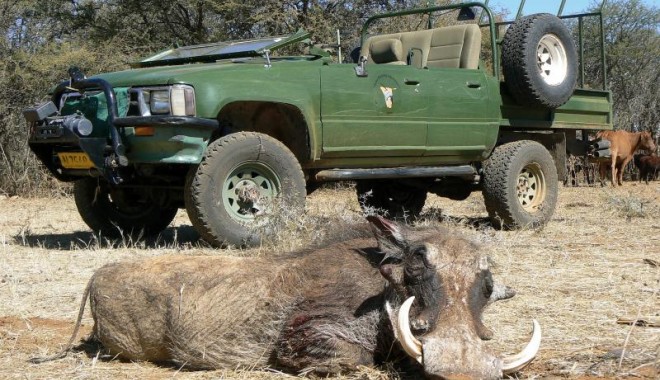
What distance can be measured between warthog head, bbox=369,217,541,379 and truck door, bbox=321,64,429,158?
4065 mm

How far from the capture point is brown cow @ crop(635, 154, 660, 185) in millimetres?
20156

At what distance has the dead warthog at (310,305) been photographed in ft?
11.0

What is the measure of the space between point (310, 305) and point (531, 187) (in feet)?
21.2

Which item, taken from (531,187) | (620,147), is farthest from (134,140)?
(620,147)

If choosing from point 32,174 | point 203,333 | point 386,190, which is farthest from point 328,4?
point 203,333

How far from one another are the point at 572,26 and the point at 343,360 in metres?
21.6

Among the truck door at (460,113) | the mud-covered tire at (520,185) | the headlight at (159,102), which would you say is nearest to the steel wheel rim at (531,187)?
the mud-covered tire at (520,185)

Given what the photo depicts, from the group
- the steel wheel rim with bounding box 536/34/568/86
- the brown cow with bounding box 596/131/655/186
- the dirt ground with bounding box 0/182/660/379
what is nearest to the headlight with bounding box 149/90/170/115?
the dirt ground with bounding box 0/182/660/379

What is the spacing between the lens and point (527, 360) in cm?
318

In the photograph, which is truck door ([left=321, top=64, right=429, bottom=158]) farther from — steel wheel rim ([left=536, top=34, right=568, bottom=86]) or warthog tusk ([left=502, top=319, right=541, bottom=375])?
warthog tusk ([left=502, top=319, right=541, bottom=375])

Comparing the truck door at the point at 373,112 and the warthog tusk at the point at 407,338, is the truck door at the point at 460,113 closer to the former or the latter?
the truck door at the point at 373,112

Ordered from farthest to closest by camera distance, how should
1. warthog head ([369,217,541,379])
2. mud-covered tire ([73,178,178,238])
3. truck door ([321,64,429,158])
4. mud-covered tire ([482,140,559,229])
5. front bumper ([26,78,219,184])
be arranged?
mud-covered tire ([482,140,559,229]), mud-covered tire ([73,178,178,238]), truck door ([321,64,429,158]), front bumper ([26,78,219,184]), warthog head ([369,217,541,379])

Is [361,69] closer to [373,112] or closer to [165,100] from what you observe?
[373,112]

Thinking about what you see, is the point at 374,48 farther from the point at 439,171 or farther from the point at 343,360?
the point at 343,360
